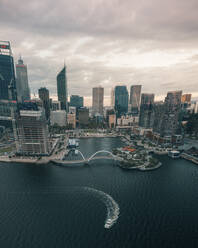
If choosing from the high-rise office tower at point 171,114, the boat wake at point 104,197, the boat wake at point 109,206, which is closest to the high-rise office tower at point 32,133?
the boat wake at point 104,197

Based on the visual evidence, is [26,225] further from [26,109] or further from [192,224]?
[26,109]

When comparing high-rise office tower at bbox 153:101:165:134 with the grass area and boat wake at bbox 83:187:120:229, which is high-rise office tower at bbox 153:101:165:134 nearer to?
boat wake at bbox 83:187:120:229

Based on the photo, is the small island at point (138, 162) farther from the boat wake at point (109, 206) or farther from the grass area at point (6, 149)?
the grass area at point (6, 149)

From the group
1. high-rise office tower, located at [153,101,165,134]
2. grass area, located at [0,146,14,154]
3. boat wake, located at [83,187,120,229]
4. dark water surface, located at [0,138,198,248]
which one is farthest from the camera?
high-rise office tower, located at [153,101,165,134]

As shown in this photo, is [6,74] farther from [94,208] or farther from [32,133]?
[94,208]

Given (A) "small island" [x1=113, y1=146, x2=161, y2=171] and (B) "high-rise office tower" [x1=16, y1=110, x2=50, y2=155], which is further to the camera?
(B) "high-rise office tower" [x1=16, y1=110, x2=50, y2=155]

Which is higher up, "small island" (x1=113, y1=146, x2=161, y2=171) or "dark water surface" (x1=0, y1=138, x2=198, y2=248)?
"small island" (x1=113, y1=146, x2=161, y2=171)

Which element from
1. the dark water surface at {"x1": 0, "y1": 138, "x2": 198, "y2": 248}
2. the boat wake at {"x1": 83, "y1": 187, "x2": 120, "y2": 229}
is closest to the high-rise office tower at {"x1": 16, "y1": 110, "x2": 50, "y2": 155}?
the dark water surface at {"x1": 0, "y1": 138, "x2": 198, "y2": 248}
